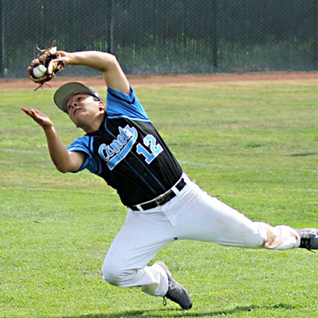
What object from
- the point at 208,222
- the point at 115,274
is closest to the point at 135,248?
the point at 115,274

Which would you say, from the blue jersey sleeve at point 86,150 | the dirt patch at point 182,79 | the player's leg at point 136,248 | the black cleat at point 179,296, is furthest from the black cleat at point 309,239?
the dirt patch at point 182,79

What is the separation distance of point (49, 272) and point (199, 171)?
7355 millimetres

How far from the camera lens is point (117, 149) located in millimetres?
5910

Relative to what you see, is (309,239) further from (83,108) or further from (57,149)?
(57,149)

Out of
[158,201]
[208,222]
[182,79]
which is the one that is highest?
[158,201]

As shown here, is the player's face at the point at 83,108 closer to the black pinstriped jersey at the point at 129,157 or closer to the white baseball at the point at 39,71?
the black pinstriped jersey at the point at 129,157

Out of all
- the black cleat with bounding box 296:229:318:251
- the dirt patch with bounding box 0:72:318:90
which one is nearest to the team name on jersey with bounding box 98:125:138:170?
the black cleat with bounding box 296:229:318:251

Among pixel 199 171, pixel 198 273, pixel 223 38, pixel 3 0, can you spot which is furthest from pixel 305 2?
pixel 198 273

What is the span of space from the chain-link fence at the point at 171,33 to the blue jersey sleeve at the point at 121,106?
22.7 metres

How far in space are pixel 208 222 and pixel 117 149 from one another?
2.75ft

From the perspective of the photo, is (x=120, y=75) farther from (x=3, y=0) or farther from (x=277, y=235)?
(x=3, y=0)

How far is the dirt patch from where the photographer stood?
2830 cm

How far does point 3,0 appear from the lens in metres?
27.8

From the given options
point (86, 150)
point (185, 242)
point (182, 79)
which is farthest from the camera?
point (182, 79)
